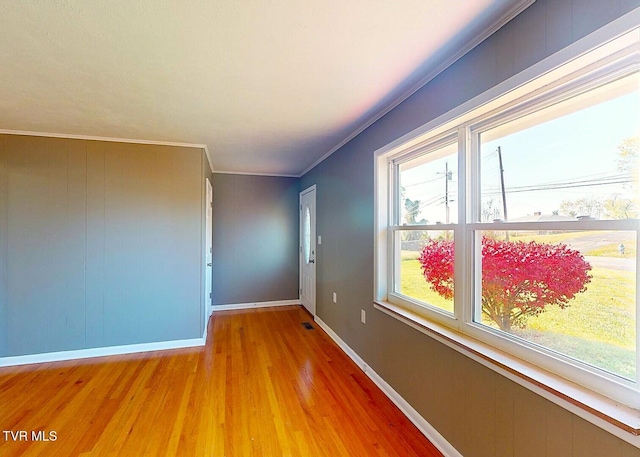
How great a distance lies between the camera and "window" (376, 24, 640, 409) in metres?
1.11

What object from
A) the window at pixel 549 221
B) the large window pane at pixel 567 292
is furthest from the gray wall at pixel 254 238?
the large window pane at pixel 567 292

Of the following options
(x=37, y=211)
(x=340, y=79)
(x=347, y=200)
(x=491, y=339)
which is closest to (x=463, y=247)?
(x=491, y=339)

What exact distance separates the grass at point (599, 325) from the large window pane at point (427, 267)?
60cm

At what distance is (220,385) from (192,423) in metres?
0.51

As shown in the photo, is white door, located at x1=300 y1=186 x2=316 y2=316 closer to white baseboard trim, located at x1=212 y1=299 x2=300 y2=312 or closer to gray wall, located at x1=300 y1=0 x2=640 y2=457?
white baseboard trim, located at x1=212 y1=299 x2=300 y2=312

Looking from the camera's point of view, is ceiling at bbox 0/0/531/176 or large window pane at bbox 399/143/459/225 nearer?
ceiling at bbox 0/0/531/176

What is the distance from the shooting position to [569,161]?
1.29 meters

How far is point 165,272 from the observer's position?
3.45m

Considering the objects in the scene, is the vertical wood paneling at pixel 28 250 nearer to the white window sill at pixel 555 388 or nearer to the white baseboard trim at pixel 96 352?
the white baseboard trim at pixel 96 352

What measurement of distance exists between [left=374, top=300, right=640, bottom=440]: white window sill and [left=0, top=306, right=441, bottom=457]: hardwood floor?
0.72 meters

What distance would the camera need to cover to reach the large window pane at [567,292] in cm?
111

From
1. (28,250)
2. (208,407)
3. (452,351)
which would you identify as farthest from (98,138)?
(452,351)

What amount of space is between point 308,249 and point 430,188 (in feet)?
9.87

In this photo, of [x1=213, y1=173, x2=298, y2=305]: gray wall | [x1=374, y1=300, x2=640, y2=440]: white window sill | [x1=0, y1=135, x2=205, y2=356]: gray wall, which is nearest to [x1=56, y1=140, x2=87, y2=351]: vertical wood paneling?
[x1=0, y1=135, x2=205, y2=356]: gray wall
